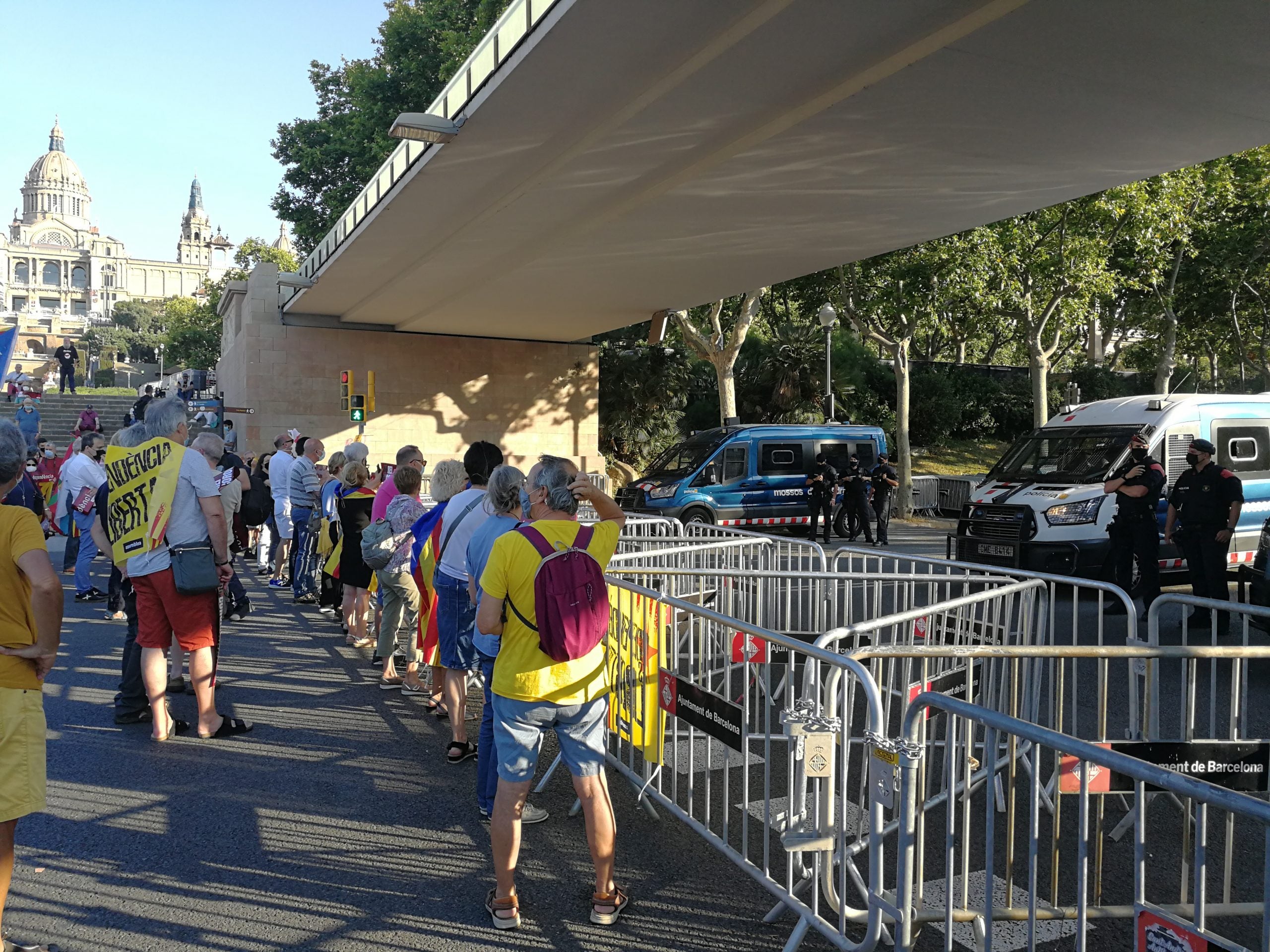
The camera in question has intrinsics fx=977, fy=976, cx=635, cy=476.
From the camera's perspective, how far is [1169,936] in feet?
7.46

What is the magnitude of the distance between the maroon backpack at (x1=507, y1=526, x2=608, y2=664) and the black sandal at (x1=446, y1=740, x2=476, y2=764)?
7.55 feet

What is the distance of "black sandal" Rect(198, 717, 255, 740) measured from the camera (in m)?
6.02

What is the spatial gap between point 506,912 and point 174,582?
329 centimetres

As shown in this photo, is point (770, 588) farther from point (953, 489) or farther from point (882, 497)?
point (953, 489)

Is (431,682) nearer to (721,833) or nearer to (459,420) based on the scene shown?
(721,833)

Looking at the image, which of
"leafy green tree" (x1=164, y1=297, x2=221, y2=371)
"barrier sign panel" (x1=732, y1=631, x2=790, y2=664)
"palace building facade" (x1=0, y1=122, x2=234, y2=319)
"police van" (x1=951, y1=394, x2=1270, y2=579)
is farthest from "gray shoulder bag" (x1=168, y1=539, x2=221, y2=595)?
"palace building facade" (x1=0, y1=122, x2=234, y2=319)

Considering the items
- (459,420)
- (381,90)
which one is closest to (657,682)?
(459,420)

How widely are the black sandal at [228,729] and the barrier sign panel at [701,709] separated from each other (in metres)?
3.11

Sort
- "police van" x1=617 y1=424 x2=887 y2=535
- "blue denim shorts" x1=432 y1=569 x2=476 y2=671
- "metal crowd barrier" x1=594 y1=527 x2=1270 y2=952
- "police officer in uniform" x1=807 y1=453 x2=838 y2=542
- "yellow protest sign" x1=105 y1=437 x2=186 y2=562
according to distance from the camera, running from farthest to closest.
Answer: "police officer in uniform" x1=807 y1=453 x2=838 y2=542, "police van" x1=617 y1=424 x2=887 y2=535, "yellow protest sign" x1=105 y1=437 x2=186 y2=562, "blue denim shorts" x1=432 y1=569 x2=476 y2=671, "metal crowd barrier" x1=594 y1=527 x2=1270 y2=952

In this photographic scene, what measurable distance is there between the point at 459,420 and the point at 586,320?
4841 millimetres

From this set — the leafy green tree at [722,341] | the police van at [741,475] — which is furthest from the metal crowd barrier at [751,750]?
the leafy green tree at [722,341]

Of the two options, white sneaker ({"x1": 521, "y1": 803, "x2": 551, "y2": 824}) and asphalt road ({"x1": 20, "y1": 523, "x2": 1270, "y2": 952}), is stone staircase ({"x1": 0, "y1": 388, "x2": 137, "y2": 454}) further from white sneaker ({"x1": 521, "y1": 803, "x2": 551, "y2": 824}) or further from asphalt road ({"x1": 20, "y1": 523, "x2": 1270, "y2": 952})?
white sneaker ({"x1": 521, "y1": 803, "x2": 551, "y2": 824})

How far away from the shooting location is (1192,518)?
9.18m

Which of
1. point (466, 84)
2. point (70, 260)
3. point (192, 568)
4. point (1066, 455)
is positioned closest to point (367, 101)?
point (466, 84)
